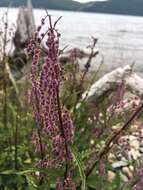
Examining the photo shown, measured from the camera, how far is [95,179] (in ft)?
8.09

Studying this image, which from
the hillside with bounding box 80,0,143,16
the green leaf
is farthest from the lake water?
the hillside with bounding box 80,0,143,16

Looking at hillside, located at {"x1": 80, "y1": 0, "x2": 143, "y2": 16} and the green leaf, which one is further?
hillside, located at {"x1": 80, "y1": 0, "x2": 143, "y2": 16}

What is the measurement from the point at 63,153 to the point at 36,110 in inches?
7.6

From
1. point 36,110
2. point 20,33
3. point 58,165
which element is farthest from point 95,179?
point 20,33

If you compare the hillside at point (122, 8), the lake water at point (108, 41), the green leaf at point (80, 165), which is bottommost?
the hillside at point (122, 8)

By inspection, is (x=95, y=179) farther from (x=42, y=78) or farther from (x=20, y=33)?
(x=20, y=33)

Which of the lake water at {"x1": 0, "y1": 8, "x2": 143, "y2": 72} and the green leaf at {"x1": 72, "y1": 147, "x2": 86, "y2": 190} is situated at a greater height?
the green leaf at {"x1": 72, "y1": 147, "x2": 86, "y2": 190}

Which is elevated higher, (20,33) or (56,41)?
(56,41)

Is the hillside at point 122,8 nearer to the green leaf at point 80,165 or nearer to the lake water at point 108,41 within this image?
the lake water at point 108,41

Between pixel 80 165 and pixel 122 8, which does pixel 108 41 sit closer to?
pixel 80 165

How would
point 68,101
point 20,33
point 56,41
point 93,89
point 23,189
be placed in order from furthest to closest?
point 20,33 < point 93,89 < point 68,101 < point 23,189 < point 56,41

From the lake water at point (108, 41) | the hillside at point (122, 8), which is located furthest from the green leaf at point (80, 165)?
the hillside at point (122, 8)

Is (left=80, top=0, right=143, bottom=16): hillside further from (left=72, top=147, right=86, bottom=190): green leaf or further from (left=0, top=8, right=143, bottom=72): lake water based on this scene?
(left=72, top=147, right=86, bottom=190): green leaf

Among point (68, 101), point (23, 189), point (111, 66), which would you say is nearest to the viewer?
point (23, 189)
